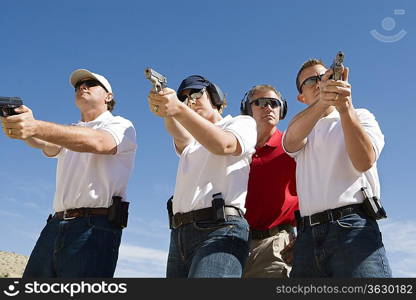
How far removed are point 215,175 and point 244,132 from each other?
0.62 meters

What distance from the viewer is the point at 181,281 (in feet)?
14.6

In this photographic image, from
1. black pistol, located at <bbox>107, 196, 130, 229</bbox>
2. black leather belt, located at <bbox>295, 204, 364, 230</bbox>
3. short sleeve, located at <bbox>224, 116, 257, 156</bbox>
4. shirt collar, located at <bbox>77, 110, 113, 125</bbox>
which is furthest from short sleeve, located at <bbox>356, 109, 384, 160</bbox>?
shirt collar, located at <bbox>77, 110, 113, 125</bbox>

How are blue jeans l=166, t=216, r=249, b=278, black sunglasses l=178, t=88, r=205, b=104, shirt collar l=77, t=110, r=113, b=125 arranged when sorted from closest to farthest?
blue jeans l=166, t=216, r=249, b=278, black sunglasses l=178, t=88, r=205, b=104, shirt collar l=77, t=110, r=113, b=125

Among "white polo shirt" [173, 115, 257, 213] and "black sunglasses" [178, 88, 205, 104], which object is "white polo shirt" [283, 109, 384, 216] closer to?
"white polo shirt" [173, 115, 257, 213]

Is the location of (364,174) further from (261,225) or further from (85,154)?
(85,154)

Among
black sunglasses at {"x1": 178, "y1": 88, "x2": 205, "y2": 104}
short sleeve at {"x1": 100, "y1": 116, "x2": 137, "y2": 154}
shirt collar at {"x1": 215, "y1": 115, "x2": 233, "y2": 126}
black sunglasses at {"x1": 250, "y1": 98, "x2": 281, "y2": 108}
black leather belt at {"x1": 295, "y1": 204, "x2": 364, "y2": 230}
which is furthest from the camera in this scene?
black sunglasses at {"x1": 250, "y1": 98, "x2": 281, "y2": 108}

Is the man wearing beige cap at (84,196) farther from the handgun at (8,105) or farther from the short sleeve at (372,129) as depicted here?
the short sleeve at (372,129)

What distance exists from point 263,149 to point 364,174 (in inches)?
77.9

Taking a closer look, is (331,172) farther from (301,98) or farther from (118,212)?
(118,212)

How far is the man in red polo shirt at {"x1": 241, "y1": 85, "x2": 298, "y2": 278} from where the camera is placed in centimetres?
602

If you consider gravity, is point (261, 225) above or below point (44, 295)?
above

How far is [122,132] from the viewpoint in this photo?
6.26m

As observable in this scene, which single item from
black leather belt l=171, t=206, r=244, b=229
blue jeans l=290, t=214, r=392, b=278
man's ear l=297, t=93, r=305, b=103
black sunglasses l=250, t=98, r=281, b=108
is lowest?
blue jeans l=290, t=214, r=392, b=278

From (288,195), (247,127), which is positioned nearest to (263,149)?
(288,195)
